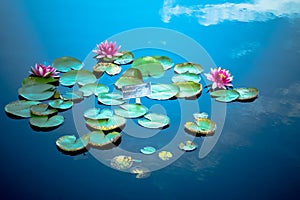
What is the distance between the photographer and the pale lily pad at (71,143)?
57.5 inches

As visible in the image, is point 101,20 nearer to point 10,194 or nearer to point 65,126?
point 65,126

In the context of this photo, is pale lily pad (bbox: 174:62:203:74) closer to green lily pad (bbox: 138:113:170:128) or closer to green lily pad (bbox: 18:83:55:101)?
green lily pad (bbox: 138:113:170:128)

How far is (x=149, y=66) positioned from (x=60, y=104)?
575 mm

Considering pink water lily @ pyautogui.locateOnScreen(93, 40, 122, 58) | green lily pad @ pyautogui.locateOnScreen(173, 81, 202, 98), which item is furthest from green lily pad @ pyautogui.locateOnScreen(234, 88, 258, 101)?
pink water lily @ pyautogui.locateOnScreen(93, 40, 122, 58)

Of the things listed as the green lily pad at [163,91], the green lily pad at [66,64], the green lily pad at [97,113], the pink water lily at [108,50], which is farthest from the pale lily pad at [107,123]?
the pink water lily at [108,50]

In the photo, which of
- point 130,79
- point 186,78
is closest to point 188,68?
point 186,78

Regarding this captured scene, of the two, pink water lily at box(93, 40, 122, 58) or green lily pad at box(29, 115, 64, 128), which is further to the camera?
pink water lily at box(93, 40, 122, 58)

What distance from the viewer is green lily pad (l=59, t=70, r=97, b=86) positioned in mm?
1853

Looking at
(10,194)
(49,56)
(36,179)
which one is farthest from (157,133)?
(49,56)

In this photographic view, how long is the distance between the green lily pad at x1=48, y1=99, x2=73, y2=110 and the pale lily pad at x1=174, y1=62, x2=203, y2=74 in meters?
0.67

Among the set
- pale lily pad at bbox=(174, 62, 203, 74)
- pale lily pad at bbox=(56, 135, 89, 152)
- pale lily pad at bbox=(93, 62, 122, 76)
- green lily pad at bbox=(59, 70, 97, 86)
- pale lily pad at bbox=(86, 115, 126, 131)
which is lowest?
pale lily pad at bbox=(56, 135, 89, 152)

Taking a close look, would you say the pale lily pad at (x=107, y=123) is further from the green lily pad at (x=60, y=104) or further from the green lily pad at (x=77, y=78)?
the green lily pad at (x=77, y=78)

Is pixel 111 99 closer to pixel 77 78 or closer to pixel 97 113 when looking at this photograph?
pixel 97 113

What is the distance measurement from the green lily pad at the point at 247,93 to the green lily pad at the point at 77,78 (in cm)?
81
